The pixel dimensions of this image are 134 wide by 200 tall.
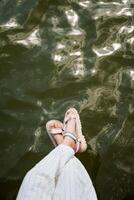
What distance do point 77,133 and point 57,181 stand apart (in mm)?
495

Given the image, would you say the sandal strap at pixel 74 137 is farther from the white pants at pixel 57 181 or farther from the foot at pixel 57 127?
the white pants at pixel 57 181

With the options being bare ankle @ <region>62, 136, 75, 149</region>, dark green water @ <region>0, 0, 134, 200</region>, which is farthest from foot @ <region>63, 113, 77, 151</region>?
dark green water @ <region>0, 0, 134, 200</region>

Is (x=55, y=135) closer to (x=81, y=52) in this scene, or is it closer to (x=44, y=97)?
(x=44, y=97)

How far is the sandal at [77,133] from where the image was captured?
2.08 meters

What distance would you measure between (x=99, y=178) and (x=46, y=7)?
4.31ft

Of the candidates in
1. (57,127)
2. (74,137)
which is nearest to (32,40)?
(57,127)

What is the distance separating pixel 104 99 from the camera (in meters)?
2.34

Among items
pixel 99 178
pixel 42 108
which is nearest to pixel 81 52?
pixel 42 108

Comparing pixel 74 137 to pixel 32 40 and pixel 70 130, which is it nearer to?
pixel 70 130

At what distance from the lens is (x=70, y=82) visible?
7.91 feet

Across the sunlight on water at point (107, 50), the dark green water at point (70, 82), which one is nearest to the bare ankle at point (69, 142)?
the dark green water at point (70, 82)

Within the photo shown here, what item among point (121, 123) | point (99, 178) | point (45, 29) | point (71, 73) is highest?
point (45, 29)

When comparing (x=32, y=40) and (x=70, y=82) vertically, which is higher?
(x=32, y=40)

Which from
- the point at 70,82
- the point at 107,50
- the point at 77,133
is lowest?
the point at 77,133
